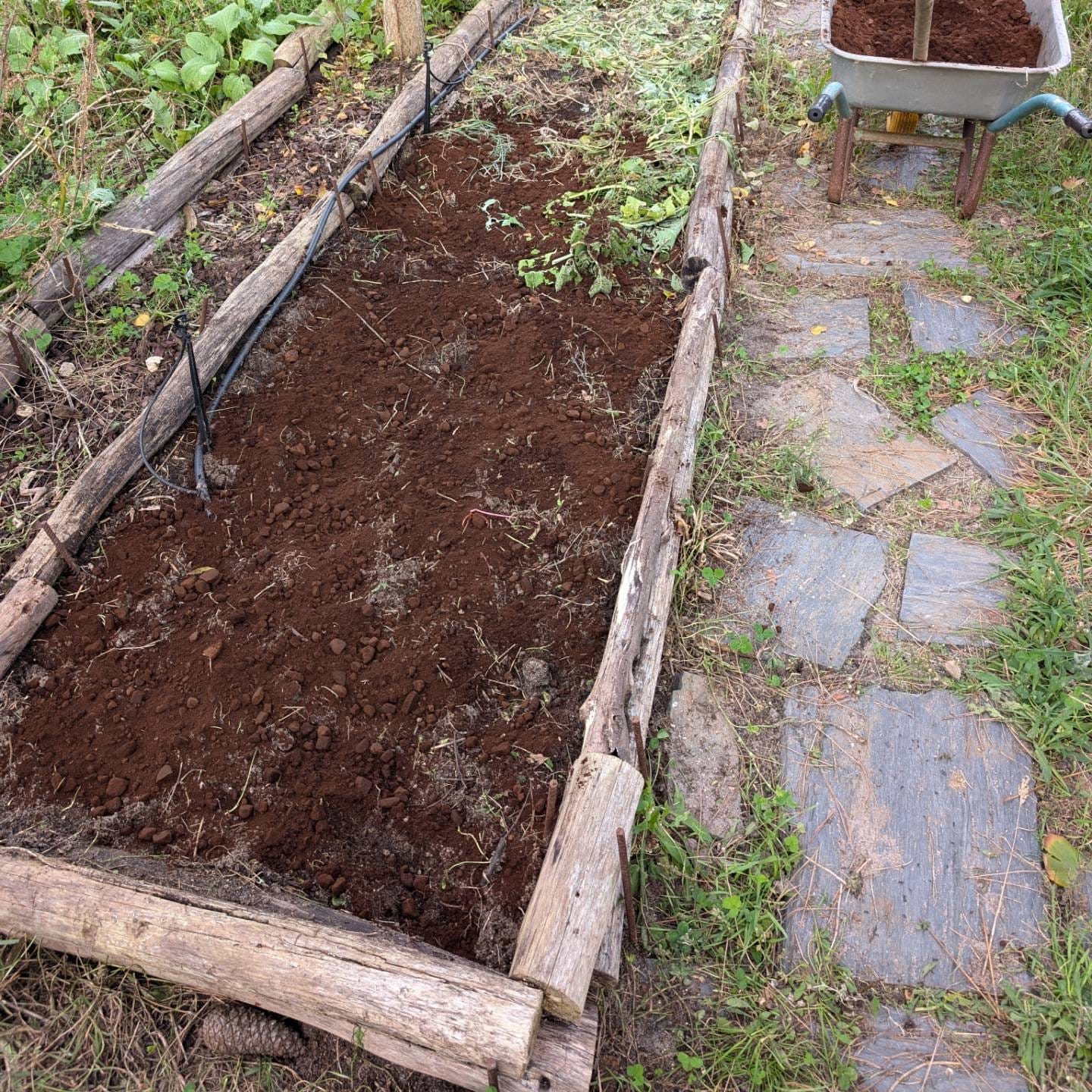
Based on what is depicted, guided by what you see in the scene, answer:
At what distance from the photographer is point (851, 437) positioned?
11.0 feet

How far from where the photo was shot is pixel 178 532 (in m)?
3.10

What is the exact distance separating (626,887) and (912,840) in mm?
807

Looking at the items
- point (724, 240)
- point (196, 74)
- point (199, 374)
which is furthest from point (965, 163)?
point (196, 74)

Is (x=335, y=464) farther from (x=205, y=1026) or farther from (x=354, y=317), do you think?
(x=205, y=1026)

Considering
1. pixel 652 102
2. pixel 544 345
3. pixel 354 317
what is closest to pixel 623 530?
pixel 544 345

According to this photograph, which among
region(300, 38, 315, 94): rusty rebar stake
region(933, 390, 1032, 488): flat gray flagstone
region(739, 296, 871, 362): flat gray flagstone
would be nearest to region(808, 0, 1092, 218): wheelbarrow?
region(739, 296, 871, 362): flat gray flagstone

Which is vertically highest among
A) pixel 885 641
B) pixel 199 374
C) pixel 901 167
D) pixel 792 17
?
pixel 792 17

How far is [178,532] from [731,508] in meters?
1.90

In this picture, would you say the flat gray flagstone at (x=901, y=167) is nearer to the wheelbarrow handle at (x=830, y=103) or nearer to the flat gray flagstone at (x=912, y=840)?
the wheelbarrow handle at (x=830, y=103)

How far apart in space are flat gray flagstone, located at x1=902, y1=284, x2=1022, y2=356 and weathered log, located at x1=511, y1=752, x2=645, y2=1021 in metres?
2.38

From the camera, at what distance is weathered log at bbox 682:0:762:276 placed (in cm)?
381

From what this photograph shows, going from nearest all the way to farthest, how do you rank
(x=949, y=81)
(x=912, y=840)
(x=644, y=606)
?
(x=912, y=840)
(x=644, y=606)
(x=949, y=81)

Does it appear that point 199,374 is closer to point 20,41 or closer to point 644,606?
point 644,606

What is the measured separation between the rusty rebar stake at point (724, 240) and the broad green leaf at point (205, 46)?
2.96m
